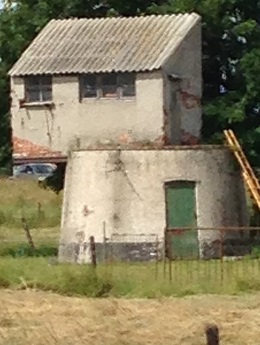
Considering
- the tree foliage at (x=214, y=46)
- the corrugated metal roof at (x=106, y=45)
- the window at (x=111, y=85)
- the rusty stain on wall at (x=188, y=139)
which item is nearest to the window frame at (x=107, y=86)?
the window at (x=111, y=85)

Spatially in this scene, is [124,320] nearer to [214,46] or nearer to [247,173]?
[247,173]

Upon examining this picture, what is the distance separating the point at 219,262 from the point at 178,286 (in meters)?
5.29

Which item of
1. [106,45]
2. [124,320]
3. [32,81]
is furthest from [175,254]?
[124,320]

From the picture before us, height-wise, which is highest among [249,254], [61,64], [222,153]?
[61,64]

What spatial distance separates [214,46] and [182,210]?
7184 millimetres

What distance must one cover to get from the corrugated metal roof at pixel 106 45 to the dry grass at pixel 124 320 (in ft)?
33.5

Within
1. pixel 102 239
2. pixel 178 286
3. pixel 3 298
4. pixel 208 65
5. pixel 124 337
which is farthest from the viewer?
pixel 208 65

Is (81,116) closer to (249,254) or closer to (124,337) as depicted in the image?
(249,254)

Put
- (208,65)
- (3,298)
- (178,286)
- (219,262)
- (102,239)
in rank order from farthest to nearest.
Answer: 1. (208,65)
2. (102,239)
3. (219,262)
4. (178,286)
5. (3,298)

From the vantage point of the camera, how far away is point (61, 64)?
31.7 meters

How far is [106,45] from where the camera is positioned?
105 feet

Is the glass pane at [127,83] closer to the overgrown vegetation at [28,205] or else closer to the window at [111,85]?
the window at [111,85]

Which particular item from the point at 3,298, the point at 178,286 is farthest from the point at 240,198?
the point at 3,298

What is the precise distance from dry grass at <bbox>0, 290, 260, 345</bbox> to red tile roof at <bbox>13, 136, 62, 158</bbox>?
979 cm
